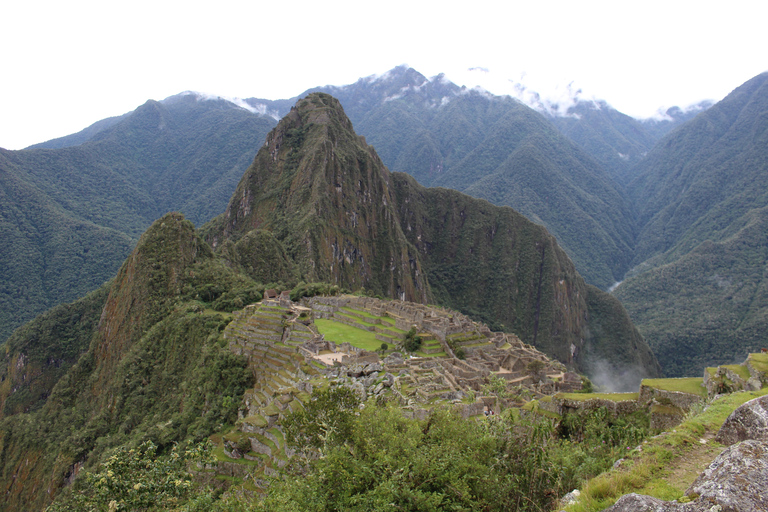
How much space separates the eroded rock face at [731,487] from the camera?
444cm

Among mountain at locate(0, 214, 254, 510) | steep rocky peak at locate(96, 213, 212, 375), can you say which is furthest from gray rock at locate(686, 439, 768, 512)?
steep rocky peak at locate(96, 213, 212, 375)

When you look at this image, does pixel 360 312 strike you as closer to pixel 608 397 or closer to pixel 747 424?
pixel 608 397

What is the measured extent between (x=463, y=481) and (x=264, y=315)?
38.1 meters

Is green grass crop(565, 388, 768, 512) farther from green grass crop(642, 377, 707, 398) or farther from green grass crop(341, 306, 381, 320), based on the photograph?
green grass crop(341, 306, 381, 320)

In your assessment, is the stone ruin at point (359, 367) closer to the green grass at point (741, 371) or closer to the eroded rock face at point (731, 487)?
the green grass at point (741, 371)

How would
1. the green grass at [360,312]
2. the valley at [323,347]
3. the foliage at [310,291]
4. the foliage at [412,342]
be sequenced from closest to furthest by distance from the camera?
1. the valley at [323,347]
2. the foliage at [412,342]
3. the green grass at [360,312]
4. the foliage at [310,291]

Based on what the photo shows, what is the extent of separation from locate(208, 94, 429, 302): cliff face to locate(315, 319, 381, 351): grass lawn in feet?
193

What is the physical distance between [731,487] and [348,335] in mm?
39343

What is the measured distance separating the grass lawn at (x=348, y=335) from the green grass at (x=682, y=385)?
26284 millimetres

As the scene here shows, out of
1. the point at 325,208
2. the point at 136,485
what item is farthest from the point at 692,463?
the point at 325,208

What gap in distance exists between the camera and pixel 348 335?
141 feet

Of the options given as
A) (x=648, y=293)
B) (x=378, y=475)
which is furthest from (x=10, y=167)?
(x=648, y=293)

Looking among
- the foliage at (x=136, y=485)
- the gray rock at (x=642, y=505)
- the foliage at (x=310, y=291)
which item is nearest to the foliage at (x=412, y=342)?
the foliage at (x=310, y=291)

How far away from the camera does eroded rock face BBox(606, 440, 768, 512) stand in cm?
444
